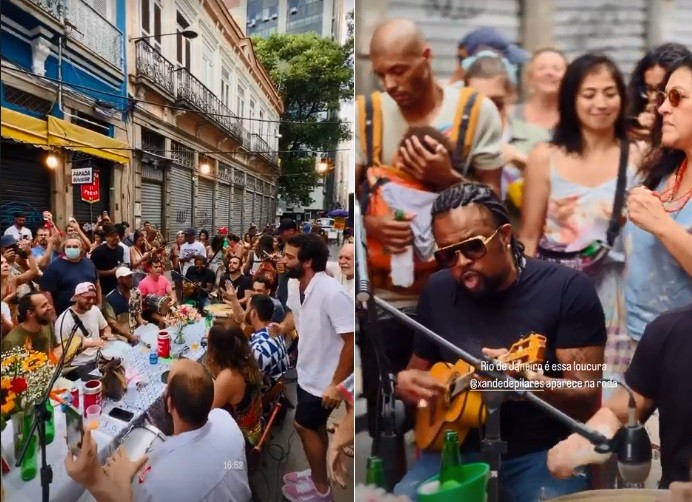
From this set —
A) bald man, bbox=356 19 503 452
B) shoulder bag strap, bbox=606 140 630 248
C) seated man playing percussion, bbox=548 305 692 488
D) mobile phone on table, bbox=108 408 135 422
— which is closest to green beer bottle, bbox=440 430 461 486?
seated man playing percussion, bbox=548 305 692 488

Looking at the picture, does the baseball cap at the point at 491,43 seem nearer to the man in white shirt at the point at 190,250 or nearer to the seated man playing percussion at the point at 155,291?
the man in white shirt at the point at 190,250

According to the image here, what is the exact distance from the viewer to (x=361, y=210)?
1.67 m

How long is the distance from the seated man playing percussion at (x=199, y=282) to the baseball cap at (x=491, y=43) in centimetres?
118

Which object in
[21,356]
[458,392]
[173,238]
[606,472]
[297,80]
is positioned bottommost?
[606,472]

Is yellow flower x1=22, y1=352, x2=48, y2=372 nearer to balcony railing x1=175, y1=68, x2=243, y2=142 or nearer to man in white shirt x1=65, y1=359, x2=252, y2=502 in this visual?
man in white shirt x1=65, y1=359, x2=252, y2=502

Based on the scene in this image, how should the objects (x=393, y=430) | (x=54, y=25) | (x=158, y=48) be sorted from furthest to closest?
(x=393, y=430)
(x=158, y=48)
(x=54, y=25)

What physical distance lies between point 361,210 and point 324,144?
0.91 feet

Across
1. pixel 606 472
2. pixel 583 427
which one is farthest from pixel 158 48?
pixel 606 472

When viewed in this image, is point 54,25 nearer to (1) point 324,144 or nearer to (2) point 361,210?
(1) point 324,144

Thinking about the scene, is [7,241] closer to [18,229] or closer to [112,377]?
[18,229]

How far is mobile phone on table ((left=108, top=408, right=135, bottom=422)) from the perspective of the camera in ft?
5.44

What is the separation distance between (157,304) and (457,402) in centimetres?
113

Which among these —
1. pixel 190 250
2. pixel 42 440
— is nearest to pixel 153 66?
pixel 190 250

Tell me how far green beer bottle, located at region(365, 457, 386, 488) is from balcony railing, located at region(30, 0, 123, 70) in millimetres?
1616
